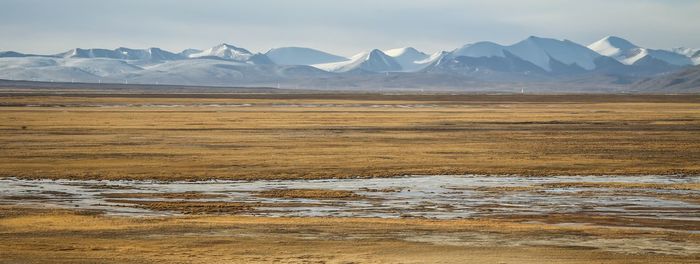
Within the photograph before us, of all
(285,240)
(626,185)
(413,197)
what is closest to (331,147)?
(626,185)

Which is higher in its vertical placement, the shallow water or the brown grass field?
the shallow water

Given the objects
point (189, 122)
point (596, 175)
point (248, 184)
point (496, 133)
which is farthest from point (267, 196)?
point (189, 122)

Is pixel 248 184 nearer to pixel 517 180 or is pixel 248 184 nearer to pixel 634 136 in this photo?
pixel 517 180

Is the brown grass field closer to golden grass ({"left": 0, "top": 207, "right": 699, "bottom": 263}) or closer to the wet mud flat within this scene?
the wet mud flat

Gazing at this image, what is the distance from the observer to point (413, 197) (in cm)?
2703

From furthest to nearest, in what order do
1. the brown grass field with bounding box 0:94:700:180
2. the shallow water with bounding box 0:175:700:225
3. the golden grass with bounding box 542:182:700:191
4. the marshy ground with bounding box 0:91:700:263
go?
the brown grass field with bounding box 0:94:700:180
the golden grass with bounding box 542:182:700:191
the shallow water with bounding box 0:175:700:225
the marshy ground with bounding box 0:91:700:263

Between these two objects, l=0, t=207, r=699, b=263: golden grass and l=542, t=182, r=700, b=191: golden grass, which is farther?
l=542, t=182, r=700, b=191: golden grass

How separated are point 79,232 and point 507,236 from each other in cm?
869

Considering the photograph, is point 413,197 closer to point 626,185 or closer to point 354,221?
point 354,221

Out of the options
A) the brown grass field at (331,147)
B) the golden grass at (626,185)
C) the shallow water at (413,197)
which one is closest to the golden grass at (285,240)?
the shallow water at (413,197)

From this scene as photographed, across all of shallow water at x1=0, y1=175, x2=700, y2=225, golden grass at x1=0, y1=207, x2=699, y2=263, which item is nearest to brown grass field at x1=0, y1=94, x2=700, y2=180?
shallow water at x1=0, y1=175, x2=700, y2=225

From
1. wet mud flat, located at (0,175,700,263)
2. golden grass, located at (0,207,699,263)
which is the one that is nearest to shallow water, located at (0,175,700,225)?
wet mud flat, located at (0,175,700,263)

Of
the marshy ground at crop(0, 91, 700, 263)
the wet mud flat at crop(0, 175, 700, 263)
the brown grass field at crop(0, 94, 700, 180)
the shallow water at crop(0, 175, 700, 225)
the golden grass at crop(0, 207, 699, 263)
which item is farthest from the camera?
the brown grass field at crop(0, 94, 700, 180)

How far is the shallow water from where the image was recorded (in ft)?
78.9
